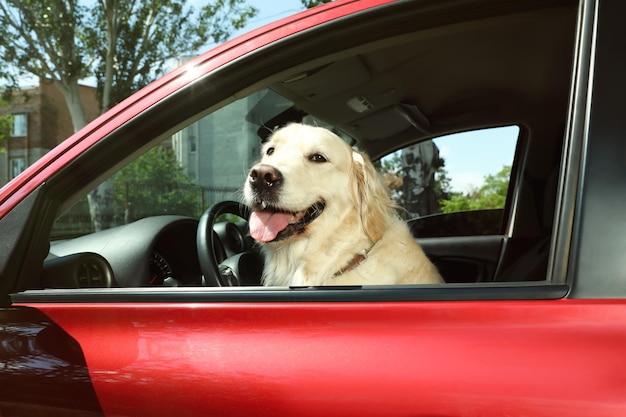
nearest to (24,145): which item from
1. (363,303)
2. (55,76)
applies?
(55,76)

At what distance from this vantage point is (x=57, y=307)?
134 cm

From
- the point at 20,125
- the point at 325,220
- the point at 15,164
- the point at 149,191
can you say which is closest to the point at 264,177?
the point at 325,220

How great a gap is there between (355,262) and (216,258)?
546 mm

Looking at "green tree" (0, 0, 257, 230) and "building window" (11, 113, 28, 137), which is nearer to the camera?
"green tree" (0, 0, 257, 230)

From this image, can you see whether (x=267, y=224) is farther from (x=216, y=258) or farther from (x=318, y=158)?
(x=318, y=158)

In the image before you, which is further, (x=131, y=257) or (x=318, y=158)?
(x=318, y=158)

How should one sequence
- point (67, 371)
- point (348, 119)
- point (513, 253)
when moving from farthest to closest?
point (348, 119), point (513, 253), point (67, 371)

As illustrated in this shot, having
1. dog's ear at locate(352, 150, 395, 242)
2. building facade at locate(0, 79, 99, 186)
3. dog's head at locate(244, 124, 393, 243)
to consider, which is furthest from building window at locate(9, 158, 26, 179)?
dog's ear at locate(352, 150, 395, 242)

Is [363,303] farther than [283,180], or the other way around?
[283,180]

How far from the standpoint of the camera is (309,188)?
2.29 m

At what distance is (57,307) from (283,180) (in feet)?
3.38

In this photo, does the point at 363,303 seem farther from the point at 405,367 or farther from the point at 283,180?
the point at 283,180

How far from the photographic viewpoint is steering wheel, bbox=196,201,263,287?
2031mm

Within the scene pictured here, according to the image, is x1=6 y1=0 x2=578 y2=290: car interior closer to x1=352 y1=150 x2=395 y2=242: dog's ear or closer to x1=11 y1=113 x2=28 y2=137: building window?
x1=352 y1=150 x2=395 y2=242: dog's ear
